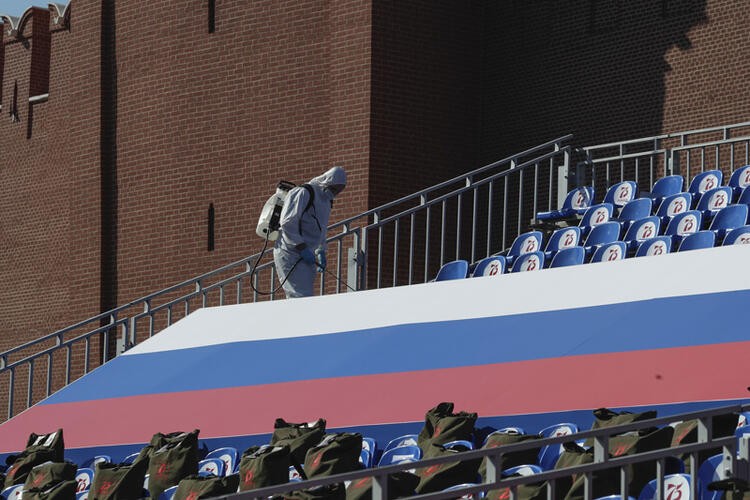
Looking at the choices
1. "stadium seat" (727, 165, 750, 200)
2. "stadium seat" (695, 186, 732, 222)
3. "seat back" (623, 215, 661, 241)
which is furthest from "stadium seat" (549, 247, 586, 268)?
"stadium seat" (727, 165, 750, 200)

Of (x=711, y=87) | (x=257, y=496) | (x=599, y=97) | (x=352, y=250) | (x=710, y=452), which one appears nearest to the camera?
(x=257, y=496)

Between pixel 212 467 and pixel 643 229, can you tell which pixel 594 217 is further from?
pixel 212 467

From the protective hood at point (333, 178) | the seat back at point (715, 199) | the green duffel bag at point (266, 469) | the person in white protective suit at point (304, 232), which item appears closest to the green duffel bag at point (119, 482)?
the green duffel bag at point (266, 469)

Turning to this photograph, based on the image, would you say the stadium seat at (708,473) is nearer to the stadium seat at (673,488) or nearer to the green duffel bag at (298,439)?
the stadium seat at (673,488)

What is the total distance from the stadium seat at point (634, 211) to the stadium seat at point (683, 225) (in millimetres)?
768

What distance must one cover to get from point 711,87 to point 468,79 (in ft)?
12.5

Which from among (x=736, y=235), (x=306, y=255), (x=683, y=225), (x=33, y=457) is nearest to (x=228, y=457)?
(x=33, y=457)

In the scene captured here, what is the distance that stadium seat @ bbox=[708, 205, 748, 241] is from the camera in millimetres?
13344

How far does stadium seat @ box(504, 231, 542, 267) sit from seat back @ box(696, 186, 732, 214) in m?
1.70

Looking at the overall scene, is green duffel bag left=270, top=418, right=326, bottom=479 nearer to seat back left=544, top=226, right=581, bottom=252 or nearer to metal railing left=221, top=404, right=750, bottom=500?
metal railing left=221, top=404, right=750, bottom=500

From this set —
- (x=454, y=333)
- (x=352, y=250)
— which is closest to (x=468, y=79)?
(x=352, y=250)

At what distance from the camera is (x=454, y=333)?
41.3 ft

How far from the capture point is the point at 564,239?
49.2 feet

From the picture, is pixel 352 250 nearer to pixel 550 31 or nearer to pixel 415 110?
pixel 415 110
